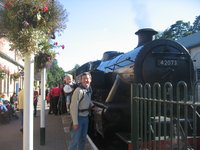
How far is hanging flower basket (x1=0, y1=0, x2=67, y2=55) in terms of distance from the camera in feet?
12.6

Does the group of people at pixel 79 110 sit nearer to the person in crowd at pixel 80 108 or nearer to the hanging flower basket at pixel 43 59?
the person in crowd at pixel 80 108

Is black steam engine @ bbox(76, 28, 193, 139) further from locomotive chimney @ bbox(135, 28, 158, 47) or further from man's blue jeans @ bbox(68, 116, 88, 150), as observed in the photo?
locomotive chimney @ bbox(135, 28, 158, 47)

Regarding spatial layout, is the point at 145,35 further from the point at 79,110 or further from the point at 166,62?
the point at 79,110

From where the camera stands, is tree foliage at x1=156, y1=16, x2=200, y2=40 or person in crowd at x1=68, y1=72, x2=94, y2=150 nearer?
person in crowd at x1=68, y1=72, x2=94, y2=150

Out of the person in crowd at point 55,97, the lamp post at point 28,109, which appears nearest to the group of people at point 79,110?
the lamp post at point 28,109

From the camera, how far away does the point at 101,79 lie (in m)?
7.50

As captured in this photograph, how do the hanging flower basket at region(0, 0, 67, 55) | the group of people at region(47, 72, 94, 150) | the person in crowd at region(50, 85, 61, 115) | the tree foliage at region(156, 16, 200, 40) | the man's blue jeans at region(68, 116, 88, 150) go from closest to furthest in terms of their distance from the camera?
the hanging flower basket at region(0, 0, 67, 55)
the group of people at region(47, 72, 94, 150)
the man's blue jeans at region(68, 116, 88, 150)
the person in crowd at region(50, 85, 61, 115)
the tree foliage at region(156, 16, 200, 40)

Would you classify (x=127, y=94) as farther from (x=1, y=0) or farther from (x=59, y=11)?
(x=1, y=0)

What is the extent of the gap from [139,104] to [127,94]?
1560 millimetres

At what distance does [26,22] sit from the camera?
381 cm

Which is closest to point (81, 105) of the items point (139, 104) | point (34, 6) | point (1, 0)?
point (139, 104)

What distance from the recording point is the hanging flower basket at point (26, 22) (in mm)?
3836

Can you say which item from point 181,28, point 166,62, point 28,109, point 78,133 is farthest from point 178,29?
point 28,109

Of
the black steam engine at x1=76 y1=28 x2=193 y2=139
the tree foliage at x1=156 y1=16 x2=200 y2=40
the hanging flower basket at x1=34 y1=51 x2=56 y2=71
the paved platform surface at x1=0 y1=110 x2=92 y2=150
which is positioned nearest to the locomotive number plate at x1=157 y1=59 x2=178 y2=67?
the black steam engine at x1=76 y1=28 x2=193 y2=139
